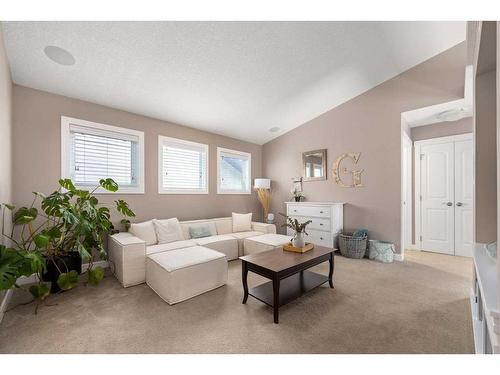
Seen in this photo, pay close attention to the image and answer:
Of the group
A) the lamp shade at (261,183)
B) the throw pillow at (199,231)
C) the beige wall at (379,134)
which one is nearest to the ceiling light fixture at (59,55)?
the throw pillow at (199,231)

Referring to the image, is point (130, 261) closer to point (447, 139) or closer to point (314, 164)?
point (314, 164)

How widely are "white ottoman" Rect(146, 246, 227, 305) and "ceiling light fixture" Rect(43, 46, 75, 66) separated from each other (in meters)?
2.33

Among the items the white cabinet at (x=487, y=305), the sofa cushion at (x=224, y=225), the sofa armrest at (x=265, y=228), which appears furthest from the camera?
the sofa armrest at (x=265, y=228)

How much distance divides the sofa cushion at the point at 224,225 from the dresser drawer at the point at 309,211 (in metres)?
1.28

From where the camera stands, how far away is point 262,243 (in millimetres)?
3402

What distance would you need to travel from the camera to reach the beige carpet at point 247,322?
1.56 meters

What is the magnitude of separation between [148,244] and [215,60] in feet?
8.59

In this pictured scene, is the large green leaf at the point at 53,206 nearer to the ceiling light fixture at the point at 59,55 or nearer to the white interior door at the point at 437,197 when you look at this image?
the ceiling light fixture at the point at 59,55

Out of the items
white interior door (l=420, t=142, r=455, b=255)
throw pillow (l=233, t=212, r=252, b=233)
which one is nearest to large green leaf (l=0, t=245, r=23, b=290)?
throw pillow (l=233, t=212, r=252, b=233)

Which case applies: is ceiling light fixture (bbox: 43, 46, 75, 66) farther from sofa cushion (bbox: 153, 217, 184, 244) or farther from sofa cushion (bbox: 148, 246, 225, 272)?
sofa cushion (bbox: 148, 246, 225, 272)
